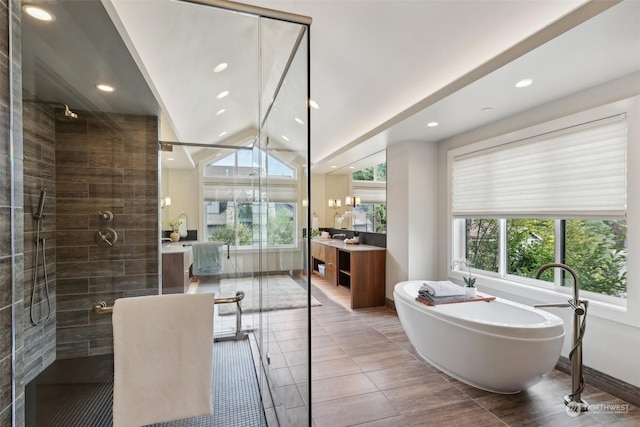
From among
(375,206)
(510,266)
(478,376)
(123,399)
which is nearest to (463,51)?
(510,266)

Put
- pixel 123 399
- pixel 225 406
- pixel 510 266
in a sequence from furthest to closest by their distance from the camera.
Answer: pixel 510 266
pixel 225 406
pixel 123 399

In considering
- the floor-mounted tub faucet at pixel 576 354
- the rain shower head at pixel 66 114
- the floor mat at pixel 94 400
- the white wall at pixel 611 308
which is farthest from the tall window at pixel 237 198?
the white wall at pixel 611 308

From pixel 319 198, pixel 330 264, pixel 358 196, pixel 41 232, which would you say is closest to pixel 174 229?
pixel 41 232

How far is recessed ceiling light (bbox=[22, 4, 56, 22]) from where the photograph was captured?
1.41m

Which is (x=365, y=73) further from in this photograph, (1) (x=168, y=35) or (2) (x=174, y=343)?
(2) (x=174, y=343)

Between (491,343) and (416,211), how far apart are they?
6.94ft

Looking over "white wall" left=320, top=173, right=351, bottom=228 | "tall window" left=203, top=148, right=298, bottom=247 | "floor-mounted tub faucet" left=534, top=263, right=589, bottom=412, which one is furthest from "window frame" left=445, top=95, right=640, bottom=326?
"white wall" left=320, top=173, right=351, bottom=228

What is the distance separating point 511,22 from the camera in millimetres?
1942

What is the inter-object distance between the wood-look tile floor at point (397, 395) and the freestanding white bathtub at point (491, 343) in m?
0.13

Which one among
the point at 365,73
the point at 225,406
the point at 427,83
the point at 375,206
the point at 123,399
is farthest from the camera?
the point at 375,206

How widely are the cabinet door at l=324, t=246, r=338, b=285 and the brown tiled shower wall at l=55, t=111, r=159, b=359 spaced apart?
11.0 ft

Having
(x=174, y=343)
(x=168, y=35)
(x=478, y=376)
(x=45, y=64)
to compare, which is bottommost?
(x=478, y=376)

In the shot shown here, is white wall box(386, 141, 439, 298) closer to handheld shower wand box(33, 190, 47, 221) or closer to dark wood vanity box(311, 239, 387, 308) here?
dark wood vanity box(311, 239, 387, 308)

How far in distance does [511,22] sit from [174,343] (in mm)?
2840
